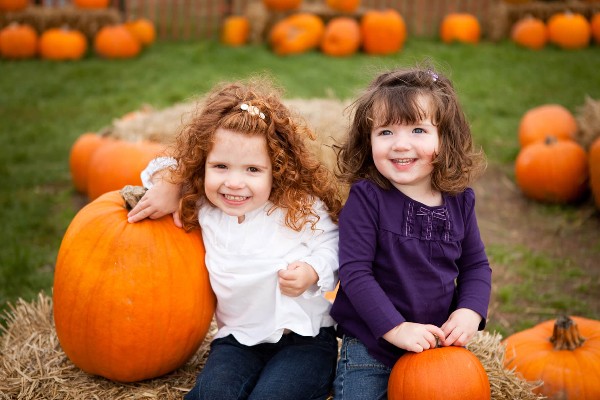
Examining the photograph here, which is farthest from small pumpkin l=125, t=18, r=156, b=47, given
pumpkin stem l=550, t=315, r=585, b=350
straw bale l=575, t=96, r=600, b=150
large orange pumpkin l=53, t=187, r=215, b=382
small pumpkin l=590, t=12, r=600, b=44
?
pumpkin stem l=550, t=315, r=585, b=350

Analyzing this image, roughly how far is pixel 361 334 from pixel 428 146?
0.81m

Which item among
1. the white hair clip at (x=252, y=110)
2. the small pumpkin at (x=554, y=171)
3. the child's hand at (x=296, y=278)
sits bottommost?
the small pumpkin at (x=554, y=171)

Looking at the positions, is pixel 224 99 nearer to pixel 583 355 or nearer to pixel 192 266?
pixel 192 266

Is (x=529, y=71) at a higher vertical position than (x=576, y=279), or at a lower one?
higher

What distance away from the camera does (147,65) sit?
32.4 ft

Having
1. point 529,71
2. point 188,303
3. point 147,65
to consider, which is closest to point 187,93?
point 147,65

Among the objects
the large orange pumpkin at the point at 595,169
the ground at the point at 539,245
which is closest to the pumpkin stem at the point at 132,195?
the ground at the point at 539,245

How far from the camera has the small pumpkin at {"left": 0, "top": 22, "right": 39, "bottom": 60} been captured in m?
10.3

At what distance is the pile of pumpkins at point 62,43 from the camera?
10.3 meters

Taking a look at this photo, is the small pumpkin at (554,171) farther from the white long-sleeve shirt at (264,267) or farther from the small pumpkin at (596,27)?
the small pumpkin at (596,27)

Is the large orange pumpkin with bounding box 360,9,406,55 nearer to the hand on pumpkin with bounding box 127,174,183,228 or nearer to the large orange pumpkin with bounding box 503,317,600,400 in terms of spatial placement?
the large orange pumpkin with bounding box 503,317,600,400

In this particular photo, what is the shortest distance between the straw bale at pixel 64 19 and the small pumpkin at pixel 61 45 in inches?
11.2

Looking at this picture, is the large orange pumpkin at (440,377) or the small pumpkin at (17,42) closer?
the large orange pumpkin at (440,377)

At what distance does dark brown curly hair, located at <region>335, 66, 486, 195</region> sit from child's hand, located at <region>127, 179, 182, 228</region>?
29.3 inches
